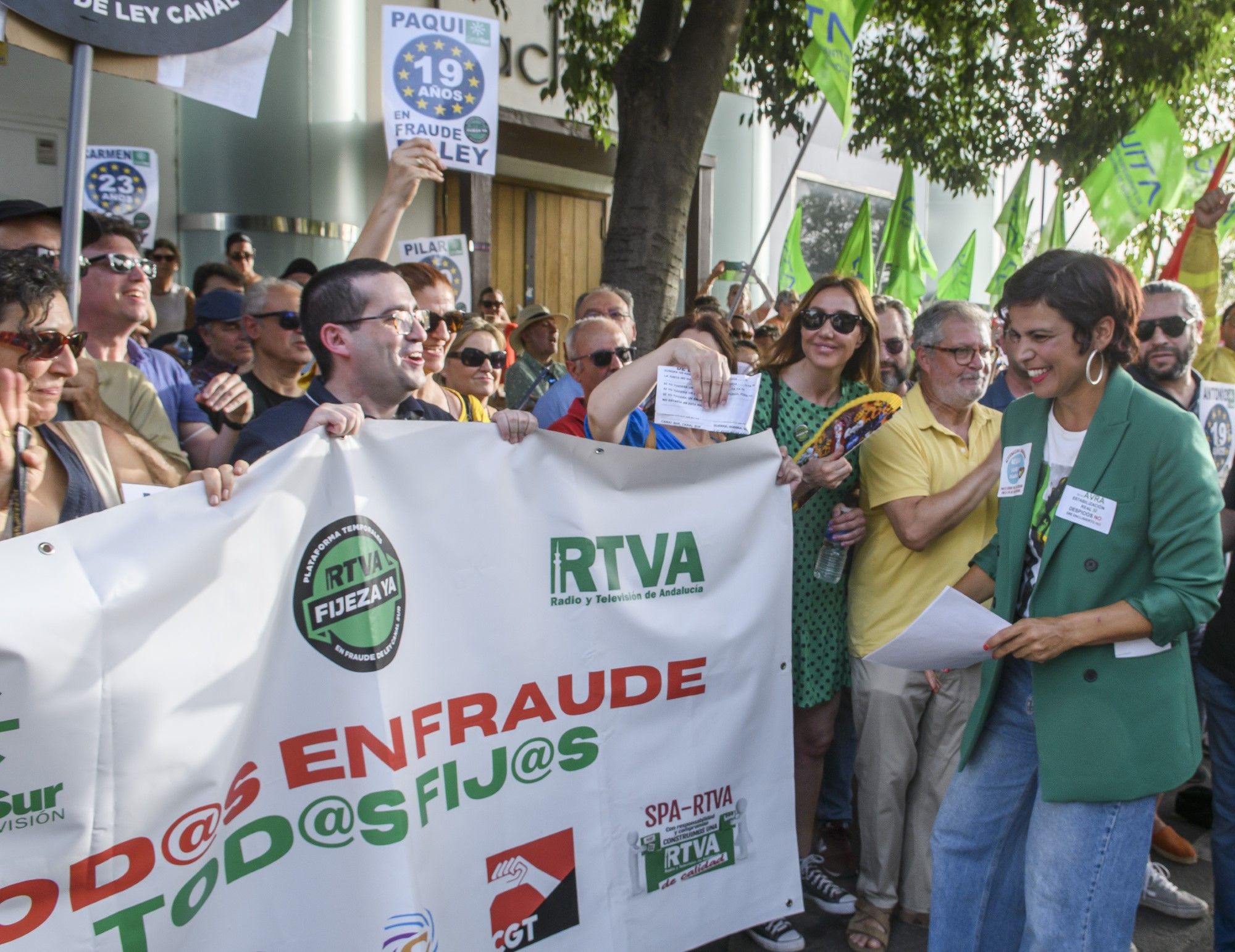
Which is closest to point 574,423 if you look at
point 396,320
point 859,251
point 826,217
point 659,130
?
point 396,320

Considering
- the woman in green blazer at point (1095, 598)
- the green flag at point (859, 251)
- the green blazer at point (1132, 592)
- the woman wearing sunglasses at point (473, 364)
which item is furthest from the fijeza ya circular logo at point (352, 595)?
the green flag at point (859, 251)

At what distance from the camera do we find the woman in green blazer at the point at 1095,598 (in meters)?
2.46

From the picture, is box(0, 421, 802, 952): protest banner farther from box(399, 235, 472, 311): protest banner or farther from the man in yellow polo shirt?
box(399, 235, 472, 311): protest banner

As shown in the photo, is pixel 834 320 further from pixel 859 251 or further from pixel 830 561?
pixel 859 251

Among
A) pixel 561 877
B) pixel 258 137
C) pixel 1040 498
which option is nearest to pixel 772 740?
pixel 561 877

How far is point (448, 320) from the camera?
4.11m

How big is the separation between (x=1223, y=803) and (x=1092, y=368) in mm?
1525

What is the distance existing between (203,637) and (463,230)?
7959 millimetres

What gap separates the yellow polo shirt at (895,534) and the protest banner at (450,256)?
11.2 feet

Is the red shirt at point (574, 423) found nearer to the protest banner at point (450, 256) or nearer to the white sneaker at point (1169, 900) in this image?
the white sneaker at point (1169, 900)

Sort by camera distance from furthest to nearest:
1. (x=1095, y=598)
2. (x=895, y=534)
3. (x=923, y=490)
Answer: (x=895, y=534)
(x=923, y=490)
(x=1095, y=598)

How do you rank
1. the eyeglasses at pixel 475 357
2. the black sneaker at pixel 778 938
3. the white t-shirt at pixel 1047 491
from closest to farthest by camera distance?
the white t-shirt at pixel 1047 491 < the black sneaker at pixel 778 938 < the eyeglasses at pixel 475 357

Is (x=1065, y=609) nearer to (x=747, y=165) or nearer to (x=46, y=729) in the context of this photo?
(x=46, y=729)

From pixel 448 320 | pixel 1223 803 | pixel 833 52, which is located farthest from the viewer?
pixel 833 52
